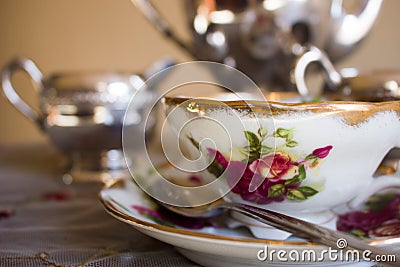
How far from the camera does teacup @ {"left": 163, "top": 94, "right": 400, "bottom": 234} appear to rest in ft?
0.73

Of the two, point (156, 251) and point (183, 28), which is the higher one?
point (183, 28)

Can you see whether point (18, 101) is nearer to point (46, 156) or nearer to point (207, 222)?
point (46, 156)

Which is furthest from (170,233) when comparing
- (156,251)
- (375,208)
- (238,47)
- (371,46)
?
(371,46)

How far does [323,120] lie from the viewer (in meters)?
0.22

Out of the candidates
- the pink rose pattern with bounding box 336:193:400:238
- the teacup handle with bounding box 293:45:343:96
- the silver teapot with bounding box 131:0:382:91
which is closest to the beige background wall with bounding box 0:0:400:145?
the silver teapot with bounding box 131:0:382:91

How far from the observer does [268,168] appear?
24cm

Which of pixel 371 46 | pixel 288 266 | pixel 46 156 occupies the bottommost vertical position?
pixel 288 266

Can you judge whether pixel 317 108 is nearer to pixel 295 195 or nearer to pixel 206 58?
pixel 295 195

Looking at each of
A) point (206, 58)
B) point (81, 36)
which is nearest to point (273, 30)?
point (206, 58)

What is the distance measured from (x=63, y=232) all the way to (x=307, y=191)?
0.14 m

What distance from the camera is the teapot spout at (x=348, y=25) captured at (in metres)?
0.51

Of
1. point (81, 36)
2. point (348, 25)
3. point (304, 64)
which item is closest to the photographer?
point (304, 64)

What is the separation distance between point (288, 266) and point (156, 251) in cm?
7

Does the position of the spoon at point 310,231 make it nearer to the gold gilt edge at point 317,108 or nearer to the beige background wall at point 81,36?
the gold gilt edge at point 317,108
